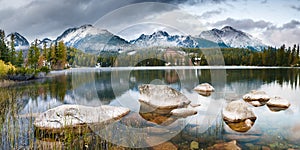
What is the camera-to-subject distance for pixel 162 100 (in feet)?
37.1

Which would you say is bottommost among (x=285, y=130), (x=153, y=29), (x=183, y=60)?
(x=285, y=130)

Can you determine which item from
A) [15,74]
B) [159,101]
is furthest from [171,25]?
[15,74]

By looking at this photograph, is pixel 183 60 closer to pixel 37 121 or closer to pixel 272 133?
pixel 272 133

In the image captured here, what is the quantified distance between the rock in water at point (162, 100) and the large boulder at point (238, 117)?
9.20 feet

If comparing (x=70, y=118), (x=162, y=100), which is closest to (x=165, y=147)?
(x=70, y=118)

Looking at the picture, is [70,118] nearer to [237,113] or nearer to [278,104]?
[237,113]

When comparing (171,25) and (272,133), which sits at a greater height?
(171,25)

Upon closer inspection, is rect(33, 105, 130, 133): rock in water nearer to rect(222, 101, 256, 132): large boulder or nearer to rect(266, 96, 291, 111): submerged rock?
rect(222, 101, 256, 132): large boulder

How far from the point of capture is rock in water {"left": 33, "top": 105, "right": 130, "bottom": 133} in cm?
728

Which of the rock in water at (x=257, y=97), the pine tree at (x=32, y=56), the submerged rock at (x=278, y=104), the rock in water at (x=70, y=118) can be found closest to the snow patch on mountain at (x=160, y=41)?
the rock in water at (x=70, y=118)

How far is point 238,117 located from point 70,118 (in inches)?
251

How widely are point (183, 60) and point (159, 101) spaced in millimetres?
3162

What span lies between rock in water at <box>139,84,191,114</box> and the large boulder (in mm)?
2804

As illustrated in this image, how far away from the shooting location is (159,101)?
11359 millimetres
